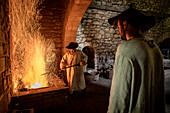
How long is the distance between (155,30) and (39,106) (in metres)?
10.2

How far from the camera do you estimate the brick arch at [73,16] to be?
3805 mm

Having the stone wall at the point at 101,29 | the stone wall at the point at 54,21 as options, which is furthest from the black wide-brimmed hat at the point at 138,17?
the stone wall at the point at 101,29

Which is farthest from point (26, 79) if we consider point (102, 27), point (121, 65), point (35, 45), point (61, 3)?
point (102, 27)

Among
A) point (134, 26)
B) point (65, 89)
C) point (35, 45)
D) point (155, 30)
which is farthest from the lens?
point (155, 30)

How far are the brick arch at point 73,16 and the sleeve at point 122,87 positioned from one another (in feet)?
10.2

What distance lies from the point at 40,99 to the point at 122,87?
8.40ft

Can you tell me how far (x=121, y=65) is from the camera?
1158mm

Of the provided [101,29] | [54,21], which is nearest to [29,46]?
[54,21]

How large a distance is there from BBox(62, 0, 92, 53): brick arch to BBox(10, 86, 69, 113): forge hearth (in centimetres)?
258

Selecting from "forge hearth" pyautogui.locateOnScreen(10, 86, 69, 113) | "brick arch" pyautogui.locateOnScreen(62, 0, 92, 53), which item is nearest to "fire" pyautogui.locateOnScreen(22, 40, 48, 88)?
"brick arch" pyautogui.locateOnScreen(62, 0, 92, 53)

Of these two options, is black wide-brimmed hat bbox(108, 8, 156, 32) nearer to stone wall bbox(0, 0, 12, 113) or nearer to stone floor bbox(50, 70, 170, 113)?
stone wall bbox(0, 0, 12, 113)

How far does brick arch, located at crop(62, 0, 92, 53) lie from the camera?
3.80 m

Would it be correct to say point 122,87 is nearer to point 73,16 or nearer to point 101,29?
point 73,16

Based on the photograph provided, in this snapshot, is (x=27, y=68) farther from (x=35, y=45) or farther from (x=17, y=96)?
(x=17, y=96)
